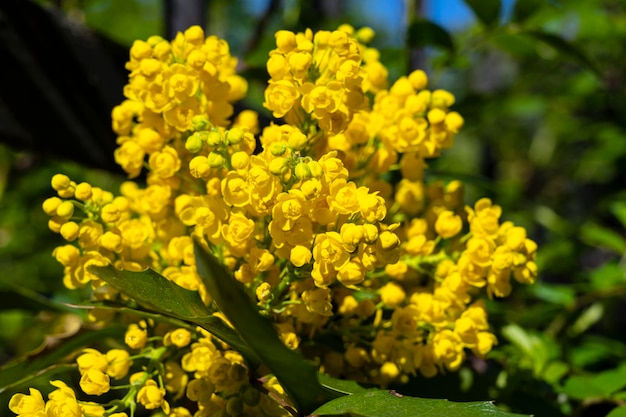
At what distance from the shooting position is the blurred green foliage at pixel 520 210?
1.00 m

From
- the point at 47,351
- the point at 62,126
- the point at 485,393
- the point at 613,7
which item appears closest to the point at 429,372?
the point at 485,393

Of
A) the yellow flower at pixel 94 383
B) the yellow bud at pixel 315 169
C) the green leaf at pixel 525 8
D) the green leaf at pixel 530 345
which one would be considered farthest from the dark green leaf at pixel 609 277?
the yellow flower at pixel 94 383

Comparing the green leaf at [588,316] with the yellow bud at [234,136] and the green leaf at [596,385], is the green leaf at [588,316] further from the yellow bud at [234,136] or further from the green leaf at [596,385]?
the yellow bud at [234,136]

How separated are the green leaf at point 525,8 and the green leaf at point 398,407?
895 millimetres

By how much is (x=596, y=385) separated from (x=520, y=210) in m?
1.10

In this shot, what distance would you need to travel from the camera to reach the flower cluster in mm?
662

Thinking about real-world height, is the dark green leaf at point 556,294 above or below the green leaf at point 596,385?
below

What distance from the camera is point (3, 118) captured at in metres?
1.22

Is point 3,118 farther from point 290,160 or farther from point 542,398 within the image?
point 542,398

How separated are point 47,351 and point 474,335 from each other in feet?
1.95

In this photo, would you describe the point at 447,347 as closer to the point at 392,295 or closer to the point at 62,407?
the point at 392,295

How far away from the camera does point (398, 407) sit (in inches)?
23.8

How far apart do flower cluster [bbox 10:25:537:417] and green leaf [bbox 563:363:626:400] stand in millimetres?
252

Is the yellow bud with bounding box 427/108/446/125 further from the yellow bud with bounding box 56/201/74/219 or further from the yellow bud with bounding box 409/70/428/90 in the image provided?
the yellow bud with bounding box 56/201/74/219
